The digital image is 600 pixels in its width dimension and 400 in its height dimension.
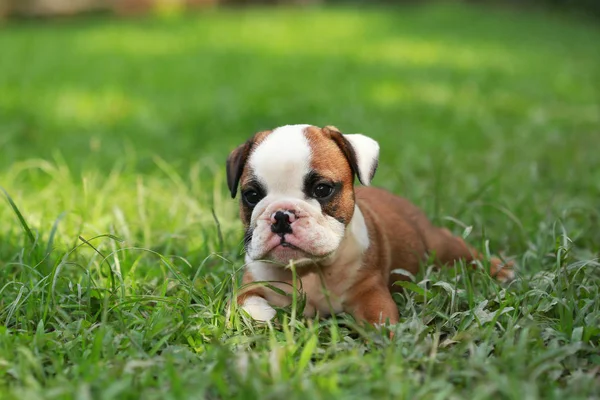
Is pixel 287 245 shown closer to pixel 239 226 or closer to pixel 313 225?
pixel 313 225

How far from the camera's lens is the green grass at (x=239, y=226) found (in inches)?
109

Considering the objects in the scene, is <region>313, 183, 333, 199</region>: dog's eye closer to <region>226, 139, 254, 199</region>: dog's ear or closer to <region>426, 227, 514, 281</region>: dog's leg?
<region>226, 139, 254, 199</region>: dog's ear

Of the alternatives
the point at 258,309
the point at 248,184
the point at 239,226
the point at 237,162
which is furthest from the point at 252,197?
the point at 239,226

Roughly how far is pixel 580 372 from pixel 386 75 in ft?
27.4

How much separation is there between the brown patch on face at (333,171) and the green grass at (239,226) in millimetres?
470

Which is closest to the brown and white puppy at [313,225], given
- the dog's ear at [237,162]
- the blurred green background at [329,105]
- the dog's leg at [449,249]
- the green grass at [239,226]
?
the dog's ear at [237,162]

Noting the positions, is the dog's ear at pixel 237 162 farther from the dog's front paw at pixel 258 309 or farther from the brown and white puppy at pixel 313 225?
the dog's front paw at pixel 258 309

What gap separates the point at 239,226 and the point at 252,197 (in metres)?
1.15

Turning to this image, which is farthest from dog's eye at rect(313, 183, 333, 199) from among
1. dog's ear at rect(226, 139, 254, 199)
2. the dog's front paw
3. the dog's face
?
the dog's front paw

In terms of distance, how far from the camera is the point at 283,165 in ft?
10.7

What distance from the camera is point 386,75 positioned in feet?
35.4

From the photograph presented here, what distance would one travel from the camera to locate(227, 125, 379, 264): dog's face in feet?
10.5

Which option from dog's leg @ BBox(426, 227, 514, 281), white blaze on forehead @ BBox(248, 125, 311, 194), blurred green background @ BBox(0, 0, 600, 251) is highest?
white blaze on forehead @ BBox(248, 125, 311, 194)

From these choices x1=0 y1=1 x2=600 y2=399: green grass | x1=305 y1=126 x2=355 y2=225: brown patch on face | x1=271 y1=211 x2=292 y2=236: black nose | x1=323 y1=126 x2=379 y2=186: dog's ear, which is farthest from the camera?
x1=323 y1=126 x2=379 y2=186: dog's ear
